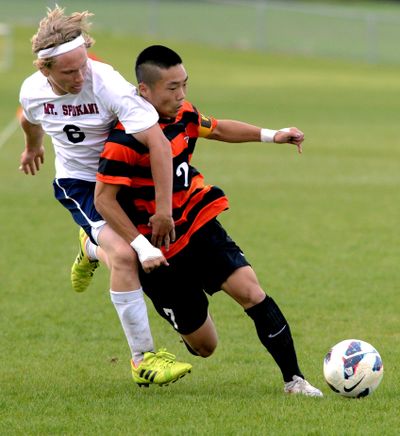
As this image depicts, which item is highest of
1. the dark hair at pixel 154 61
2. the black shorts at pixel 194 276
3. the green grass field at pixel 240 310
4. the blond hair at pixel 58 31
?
the blond hair at pixel 58 31

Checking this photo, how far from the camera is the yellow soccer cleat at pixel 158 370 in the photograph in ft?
21.4

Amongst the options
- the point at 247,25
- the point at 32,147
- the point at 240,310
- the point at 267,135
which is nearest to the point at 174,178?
the point at 267,135

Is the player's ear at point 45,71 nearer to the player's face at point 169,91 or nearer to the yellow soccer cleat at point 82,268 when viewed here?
the player's face at point 169,91

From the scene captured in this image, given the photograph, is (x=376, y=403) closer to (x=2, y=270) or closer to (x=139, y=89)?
(x=139, y=89)

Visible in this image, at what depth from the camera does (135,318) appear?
6629 mm

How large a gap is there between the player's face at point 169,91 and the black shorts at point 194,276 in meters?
0.74

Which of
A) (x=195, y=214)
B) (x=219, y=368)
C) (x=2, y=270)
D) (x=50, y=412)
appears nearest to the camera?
(x=50, y=412)

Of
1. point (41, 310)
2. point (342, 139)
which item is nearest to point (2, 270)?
point (41, 310)

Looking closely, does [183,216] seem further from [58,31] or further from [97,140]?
[58,31]

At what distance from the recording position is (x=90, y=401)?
6488mm

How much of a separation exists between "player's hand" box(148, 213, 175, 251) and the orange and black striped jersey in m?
0.19

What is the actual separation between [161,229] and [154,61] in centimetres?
94

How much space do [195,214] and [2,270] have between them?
4991mm

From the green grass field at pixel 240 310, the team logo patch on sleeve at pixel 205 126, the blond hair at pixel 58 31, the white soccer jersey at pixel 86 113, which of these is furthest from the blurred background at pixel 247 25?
the blond hair at pixel 58 31
